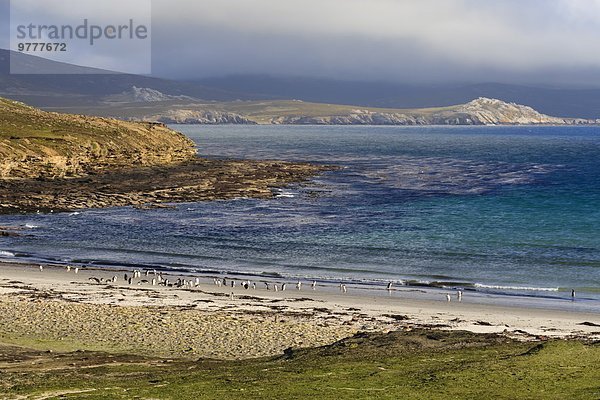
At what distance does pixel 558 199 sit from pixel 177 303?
65589 mm

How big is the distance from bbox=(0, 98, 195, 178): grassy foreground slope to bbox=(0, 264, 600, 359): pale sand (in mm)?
64253

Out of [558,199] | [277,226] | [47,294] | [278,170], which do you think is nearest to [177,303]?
[47,294]

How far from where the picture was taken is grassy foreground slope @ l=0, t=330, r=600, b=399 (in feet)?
65.6

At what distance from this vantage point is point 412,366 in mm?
23109

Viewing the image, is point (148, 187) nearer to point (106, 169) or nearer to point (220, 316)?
point (106, 169)

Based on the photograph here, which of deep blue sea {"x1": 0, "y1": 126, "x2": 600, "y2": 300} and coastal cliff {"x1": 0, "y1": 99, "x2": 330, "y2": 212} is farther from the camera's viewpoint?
coastal cliff {"x1": 0, "y1": 99, "x2": 330, "y2": 212}

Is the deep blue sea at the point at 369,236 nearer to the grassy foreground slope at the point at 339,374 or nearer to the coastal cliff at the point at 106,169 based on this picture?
the coastal cliff at the point at 106,169

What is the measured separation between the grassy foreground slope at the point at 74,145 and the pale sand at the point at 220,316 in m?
64.3

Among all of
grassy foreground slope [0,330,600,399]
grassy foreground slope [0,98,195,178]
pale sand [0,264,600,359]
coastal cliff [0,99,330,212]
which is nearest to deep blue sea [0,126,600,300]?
coastal cliff [0,99,330,212]

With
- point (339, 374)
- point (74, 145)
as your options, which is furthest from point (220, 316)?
point (74, 145)

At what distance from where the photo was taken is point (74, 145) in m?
125

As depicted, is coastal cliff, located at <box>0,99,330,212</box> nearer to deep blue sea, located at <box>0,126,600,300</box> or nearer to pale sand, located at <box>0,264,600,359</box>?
deep blue sea, located at <box>0,126,600,300</box>

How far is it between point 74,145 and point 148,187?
30.5 meters

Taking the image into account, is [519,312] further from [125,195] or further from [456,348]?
[125,195]
